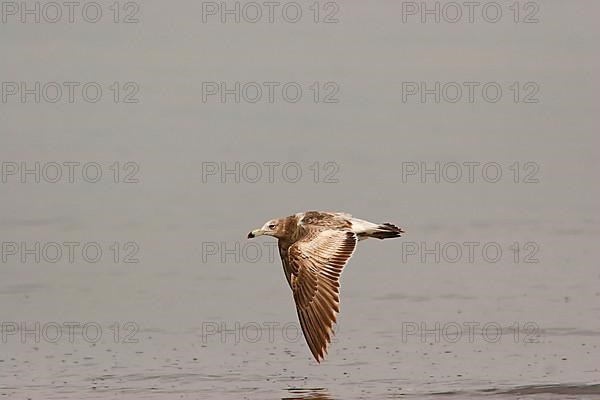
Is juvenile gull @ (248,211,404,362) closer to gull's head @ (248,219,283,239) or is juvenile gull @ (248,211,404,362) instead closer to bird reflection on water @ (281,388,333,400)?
gull's head @ (248,219,283,239)

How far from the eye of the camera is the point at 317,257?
12562 mm

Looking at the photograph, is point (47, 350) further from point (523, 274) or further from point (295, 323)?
point (523, 274)

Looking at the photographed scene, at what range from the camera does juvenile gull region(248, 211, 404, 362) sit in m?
12.1

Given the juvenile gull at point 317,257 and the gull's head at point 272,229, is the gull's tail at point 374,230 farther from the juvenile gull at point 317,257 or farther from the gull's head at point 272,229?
the gull's head at point 272,229

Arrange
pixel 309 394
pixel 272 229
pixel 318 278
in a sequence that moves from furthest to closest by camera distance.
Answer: pixel 272 229 < pixel 318 278 < pixel 309 394

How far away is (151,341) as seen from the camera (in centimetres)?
1392

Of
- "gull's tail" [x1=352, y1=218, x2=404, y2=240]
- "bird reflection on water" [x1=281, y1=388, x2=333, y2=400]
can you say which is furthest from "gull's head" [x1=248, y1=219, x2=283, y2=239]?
"bird reflection on water" [x1=281, y1=388, x2=333, y2=400]

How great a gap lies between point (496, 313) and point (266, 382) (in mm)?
2943

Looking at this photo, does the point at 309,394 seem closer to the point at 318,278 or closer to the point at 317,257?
the point at 318,278

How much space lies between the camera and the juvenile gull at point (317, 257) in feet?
39.8

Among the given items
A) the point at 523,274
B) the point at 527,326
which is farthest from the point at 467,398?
the point at 523,274

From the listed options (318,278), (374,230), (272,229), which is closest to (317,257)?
(318,278)

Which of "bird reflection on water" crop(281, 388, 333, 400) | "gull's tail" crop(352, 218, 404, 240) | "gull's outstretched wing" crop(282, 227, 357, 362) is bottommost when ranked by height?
"bird reflection on water" crop(281, 388, 333, 400)

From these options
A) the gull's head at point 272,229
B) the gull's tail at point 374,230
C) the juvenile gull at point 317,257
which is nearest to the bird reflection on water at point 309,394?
the juvenile gull at point 317,257
